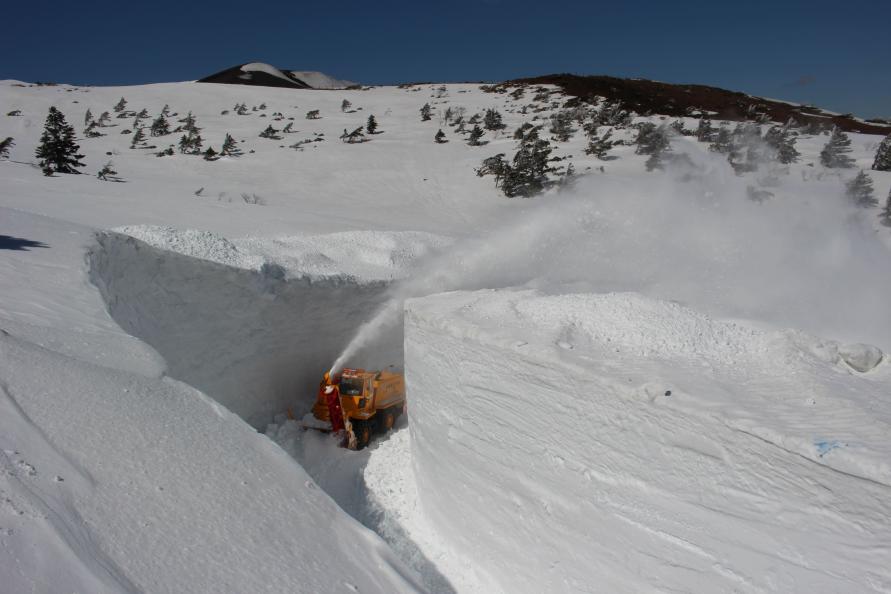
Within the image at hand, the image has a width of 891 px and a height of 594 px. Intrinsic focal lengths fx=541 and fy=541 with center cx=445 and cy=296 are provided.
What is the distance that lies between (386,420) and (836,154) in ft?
67.9

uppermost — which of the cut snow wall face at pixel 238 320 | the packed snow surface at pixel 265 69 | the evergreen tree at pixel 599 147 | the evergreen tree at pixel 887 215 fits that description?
the packed snow surface at pixel 265 69

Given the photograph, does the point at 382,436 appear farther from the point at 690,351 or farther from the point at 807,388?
→ the point at 807,388

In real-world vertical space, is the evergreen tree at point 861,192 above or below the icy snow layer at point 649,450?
above

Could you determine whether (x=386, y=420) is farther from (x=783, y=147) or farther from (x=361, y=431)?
(x=783, y=147)

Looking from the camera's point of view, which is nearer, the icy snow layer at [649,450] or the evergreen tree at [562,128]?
the icy snow layer at [649,450]

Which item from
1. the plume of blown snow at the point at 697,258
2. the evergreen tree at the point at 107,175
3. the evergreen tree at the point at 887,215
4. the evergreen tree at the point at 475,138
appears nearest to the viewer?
the plume of blown snow at the point at 697,258

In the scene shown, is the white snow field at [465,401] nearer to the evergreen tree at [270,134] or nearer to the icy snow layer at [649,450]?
the icy snow layer at [649,450]

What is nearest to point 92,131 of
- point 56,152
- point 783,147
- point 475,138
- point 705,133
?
point 56,152

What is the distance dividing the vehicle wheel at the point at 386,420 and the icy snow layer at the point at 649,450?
2371 millimetres

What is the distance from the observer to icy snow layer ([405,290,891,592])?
362cm

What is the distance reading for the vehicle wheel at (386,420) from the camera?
9.27m

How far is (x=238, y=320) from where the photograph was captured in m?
9.17

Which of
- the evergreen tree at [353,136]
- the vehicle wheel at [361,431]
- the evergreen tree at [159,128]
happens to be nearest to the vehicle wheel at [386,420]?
the vehicle wheel at [361,431]

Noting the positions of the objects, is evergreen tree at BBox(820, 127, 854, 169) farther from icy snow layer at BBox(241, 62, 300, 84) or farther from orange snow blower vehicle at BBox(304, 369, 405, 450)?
icy snow layer at BBox(241, 62, 300, 84)
